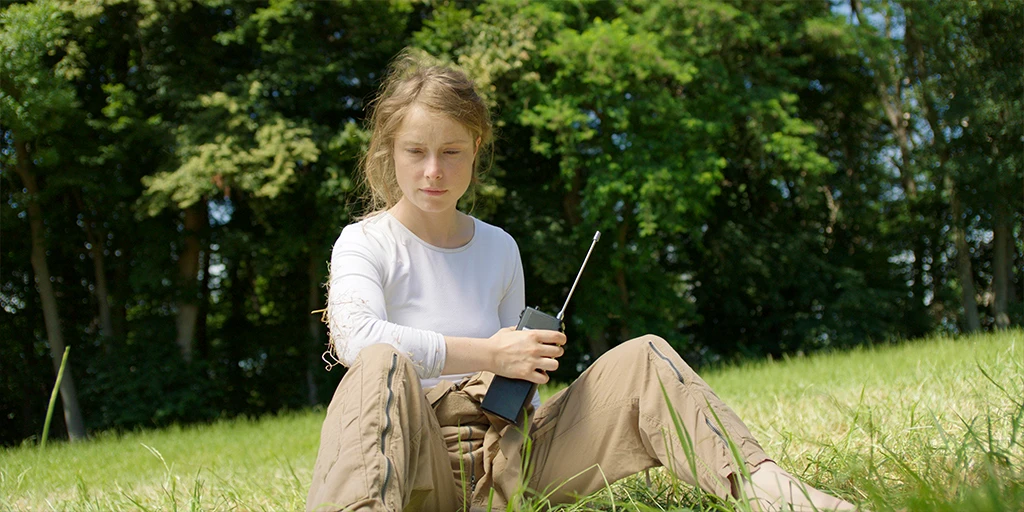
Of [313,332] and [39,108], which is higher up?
[39,108]

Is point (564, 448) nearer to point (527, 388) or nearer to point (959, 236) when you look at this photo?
point (527, 388)

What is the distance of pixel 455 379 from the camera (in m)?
2.13

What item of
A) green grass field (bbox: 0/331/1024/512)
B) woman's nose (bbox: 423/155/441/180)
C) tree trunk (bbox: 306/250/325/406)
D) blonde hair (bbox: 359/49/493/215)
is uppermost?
blonde hair (bbox: 359/49/493/215)

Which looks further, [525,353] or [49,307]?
[49,307]

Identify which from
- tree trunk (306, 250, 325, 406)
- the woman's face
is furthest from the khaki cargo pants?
tree trunk (306, 250, 325, 406)

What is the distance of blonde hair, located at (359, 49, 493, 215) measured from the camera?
7.02 ft

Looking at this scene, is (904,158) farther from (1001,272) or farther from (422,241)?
(422,241)

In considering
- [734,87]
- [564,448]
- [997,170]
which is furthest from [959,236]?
[564,448]

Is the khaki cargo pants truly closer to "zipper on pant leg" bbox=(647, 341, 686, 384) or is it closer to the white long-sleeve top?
"zipper on pant leg" bbox=(647, 341, 686, 384)

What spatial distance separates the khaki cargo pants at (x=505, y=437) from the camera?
5.36 feet

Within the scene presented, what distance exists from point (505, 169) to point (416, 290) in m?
12.7

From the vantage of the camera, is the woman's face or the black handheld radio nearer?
the black handheld radio

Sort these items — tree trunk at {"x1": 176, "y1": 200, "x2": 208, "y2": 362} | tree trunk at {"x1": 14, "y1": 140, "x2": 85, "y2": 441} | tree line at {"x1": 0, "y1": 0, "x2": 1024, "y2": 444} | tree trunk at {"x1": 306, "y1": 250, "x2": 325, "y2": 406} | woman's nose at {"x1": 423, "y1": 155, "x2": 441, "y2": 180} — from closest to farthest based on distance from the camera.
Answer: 1. woman's nose at {"x1": 423, "y1": 155, "x2": 441, "y2": 180}
2. tree line at {"x1": 0, "y1": 0, "x2": 1024, "y2": 444}
3. tree trunk at {"x1": 14, "y1": 140, "x2": 85, "y2": 441}
4. tree trunk at {"x1": 176, "y1": 200, "x2": 208, "y2": 362}
5. tree trunk at {"x1": 306, "y1": 250, "x2": 325, "y2": 406}

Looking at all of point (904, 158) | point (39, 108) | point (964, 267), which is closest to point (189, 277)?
point (39, 108)
